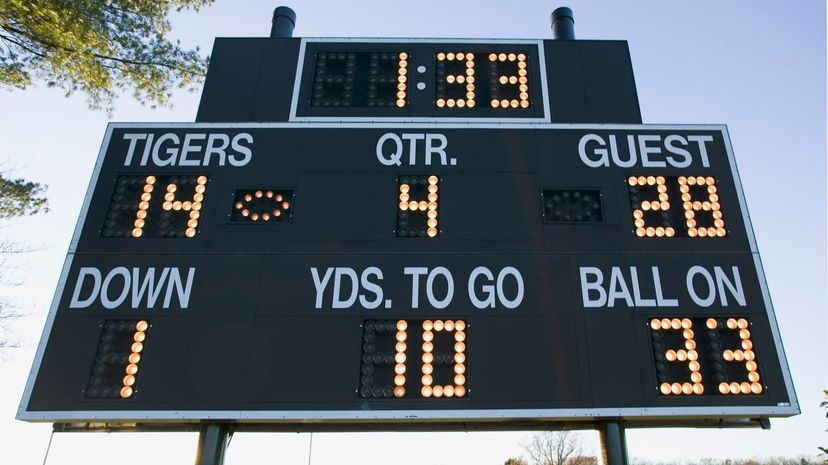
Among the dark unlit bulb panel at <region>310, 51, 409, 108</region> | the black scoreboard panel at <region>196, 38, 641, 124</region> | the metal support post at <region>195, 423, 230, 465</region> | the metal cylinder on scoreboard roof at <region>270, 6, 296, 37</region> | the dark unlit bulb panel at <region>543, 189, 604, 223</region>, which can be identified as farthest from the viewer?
the metal cylinder on scoreboard roof at <region>270, 6, 296, 37</region>

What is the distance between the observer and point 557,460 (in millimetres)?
41219

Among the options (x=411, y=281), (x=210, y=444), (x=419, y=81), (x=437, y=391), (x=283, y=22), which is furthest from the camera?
(x=283, y=22)

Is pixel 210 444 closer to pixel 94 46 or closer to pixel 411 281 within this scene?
pixel 411 281

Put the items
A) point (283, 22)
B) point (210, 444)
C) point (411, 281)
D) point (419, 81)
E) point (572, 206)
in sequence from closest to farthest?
point (210, 444) → point (411, 281) → point (572, 206) → point (419, 81) → point (283, 22)

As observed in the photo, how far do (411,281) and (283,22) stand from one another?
4804mm

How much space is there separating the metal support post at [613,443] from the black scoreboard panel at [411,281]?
29 cm

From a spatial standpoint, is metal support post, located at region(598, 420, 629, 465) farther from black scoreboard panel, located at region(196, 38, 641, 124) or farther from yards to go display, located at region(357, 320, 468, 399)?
black scoreboard panel, located at region(196, 38, 641, 124)

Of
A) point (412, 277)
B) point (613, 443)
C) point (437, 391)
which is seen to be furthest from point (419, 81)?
point (613, 443)

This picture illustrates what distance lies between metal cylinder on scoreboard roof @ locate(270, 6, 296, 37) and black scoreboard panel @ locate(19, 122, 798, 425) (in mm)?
2231

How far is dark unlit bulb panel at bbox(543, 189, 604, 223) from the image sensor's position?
640 cm

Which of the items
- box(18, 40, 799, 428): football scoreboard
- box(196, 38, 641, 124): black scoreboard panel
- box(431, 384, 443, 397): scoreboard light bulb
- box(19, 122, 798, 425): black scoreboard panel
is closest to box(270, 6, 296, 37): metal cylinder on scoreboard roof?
box(196, 38, 641, 124): black scoreboard panel

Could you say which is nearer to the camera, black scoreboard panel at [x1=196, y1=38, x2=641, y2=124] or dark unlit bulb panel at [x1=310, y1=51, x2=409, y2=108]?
black scoreboard panel at [x1=196, y1=38, x2=641, y2=124]

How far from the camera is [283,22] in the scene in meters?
8.69

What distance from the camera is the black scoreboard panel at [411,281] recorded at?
5473 mm
